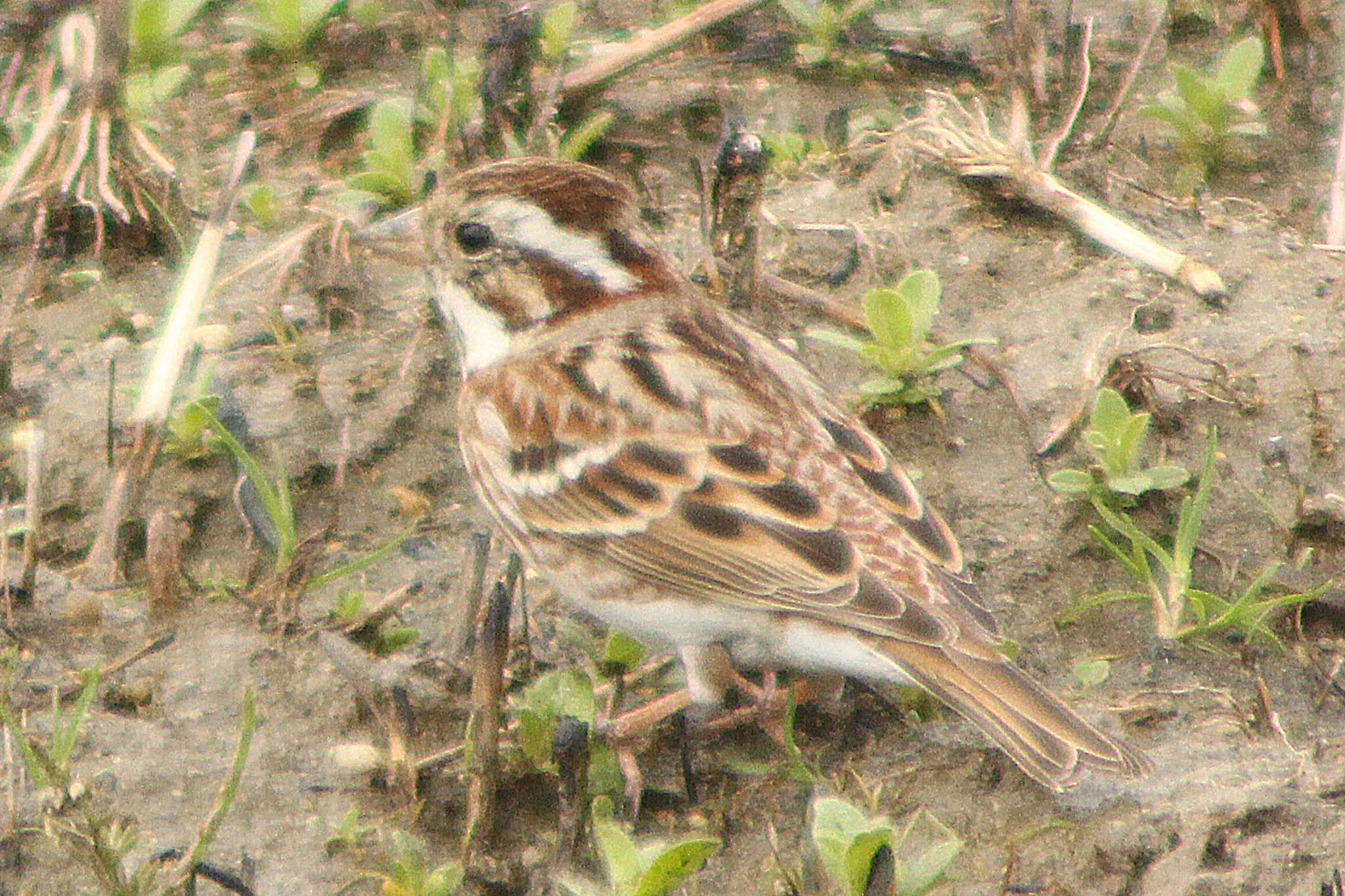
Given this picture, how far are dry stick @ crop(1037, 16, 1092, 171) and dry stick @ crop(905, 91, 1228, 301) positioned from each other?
77 millimetres

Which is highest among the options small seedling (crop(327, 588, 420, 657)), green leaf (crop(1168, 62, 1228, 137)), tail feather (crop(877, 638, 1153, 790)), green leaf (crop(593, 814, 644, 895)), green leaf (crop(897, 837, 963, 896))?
green leaf (crop(1168, 62, 1228, 137))

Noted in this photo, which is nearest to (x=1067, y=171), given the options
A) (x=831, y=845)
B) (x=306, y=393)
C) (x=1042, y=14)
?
(x=1042, y=14)

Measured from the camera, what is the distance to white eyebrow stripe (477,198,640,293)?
549cm

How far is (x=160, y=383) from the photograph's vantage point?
5570mm

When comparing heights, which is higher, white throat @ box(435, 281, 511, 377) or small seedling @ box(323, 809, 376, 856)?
white throat @ box(435, 281, 511, 377)

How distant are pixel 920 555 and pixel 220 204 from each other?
7.86 feet

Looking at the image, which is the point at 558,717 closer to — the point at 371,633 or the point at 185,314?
the point at 371,633

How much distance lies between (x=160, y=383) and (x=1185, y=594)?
9.43ft

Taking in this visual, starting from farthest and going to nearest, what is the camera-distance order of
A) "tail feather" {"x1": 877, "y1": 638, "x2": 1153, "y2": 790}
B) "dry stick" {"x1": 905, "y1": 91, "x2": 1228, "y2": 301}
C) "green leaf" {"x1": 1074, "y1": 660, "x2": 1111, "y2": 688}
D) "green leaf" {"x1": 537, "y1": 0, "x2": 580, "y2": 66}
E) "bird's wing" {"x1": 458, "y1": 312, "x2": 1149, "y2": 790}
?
"green leaf" {"x1": 537, "y1": 0, "x2": 580, "y2": 66} < "dry stick" {"x1": 905, "y1": 91, "x2": 1228, "y2": 301} < "green leaf" {"x1": 1074, "y1": 660, "x2": 1111, "y2": 688} < "bird's wing" {"x1": 458, "y1": 312, "x2": 1149, "y2": 790} < "tail feather" {"x1": 877, "y1": 638, "x2": 1153, "y2": 790}

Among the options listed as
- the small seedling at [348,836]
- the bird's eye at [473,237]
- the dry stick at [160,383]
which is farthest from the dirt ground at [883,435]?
the bird's eye at [473,237]

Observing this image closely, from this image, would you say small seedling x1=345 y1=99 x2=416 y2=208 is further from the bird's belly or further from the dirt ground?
the bird's belly

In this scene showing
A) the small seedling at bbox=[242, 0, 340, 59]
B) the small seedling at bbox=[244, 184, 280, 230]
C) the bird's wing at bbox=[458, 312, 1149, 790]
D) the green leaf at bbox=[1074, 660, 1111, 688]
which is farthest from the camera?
the small seedling at bbox=[242, 0, 340, 59]

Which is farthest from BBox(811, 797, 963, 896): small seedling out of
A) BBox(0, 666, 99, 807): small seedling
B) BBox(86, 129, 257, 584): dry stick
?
BBox(86, 129, 257, 584): dry stick

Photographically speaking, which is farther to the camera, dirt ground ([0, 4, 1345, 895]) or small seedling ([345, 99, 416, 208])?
small seedling ([345, 99, 416, 208])
